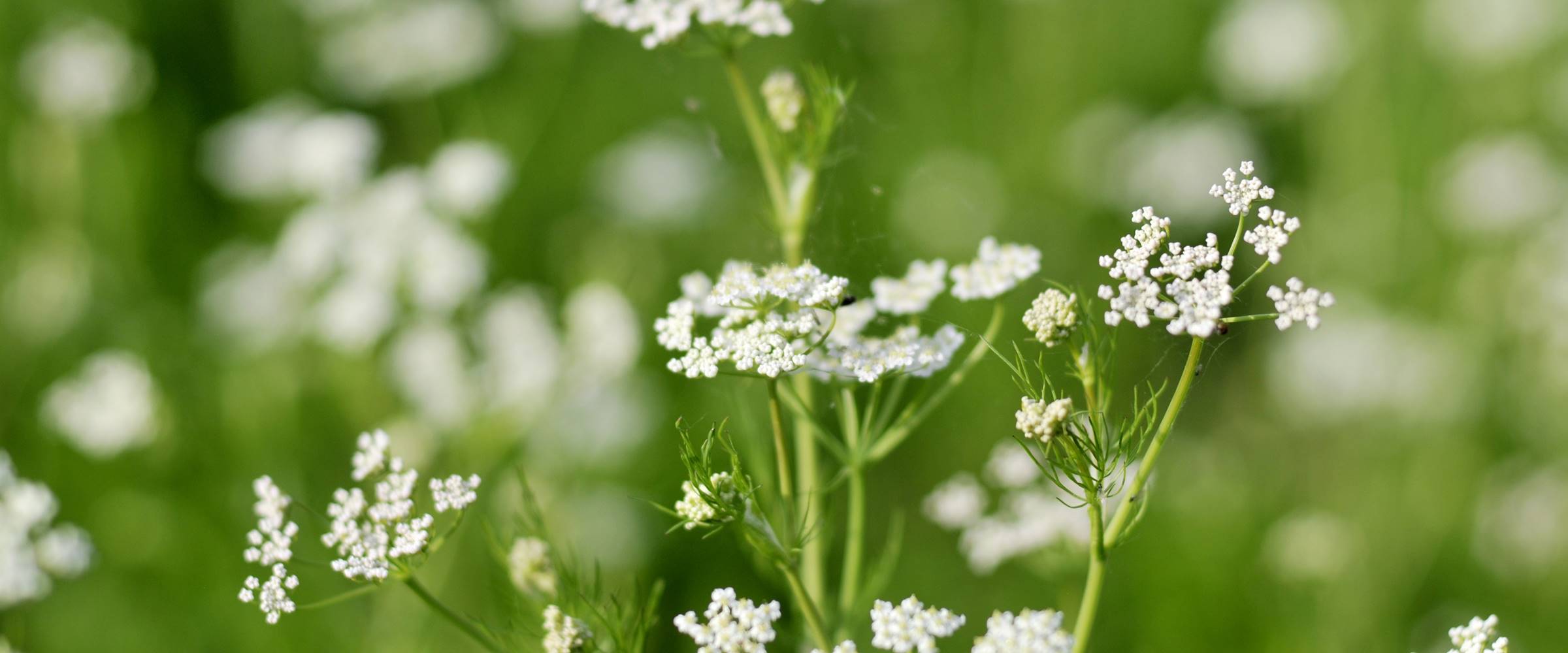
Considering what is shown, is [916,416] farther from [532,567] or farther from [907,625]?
[532,567]

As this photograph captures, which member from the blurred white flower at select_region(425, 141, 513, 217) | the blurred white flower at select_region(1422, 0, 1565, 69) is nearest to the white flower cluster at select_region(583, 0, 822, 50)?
the blurred white flower at select_region(425, 141, 513, 217)

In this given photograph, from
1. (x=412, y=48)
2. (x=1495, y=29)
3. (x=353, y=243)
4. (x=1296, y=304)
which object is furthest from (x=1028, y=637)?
(x=1495, y=29)

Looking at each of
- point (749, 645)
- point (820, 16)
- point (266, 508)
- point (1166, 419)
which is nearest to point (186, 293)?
point (820, 16)

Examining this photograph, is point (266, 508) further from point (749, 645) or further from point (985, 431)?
point (985, 431)

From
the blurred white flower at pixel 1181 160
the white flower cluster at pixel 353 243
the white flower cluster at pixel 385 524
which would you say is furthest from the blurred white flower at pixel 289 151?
the blurred white flower at pixel 1181 160

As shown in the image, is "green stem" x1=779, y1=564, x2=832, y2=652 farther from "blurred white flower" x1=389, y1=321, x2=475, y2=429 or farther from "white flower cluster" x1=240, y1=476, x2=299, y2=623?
"blurred white flower" x1=389, y1=321, x2=475, y2=429
